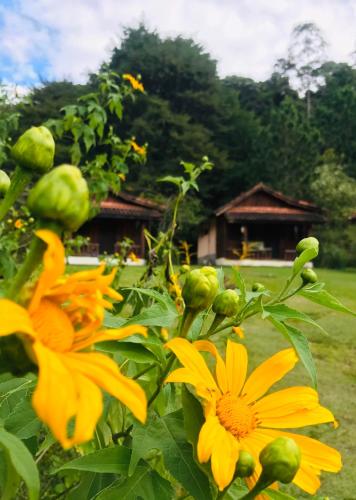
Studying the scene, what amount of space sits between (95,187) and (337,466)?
262 centimetres

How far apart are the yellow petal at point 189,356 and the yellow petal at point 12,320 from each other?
172 millimetres

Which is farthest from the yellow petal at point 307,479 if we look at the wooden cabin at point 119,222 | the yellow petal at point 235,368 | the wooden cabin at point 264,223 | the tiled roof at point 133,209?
the wooden cabin at point 264,223

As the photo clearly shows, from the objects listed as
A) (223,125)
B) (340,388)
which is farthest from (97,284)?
(223,125)

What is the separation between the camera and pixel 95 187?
296 centimetres

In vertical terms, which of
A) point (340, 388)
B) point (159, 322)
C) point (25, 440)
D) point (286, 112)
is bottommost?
point (340, 388)

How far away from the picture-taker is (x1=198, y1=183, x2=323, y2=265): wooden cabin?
52.8 feet

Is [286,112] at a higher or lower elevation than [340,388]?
higher

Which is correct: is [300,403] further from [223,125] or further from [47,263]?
[223,125]

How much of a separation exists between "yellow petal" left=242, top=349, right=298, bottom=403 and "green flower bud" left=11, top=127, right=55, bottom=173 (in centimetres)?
30

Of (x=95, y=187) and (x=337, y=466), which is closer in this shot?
(x=337, y=466)

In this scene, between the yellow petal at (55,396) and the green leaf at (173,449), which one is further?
the green leaf at (173,449)

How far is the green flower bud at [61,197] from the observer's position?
12.6 inches

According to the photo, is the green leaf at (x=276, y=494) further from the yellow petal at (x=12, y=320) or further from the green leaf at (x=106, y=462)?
the yellow petal at (x=12, y=320)

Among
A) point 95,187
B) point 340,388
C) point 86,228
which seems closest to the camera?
point 95,187
